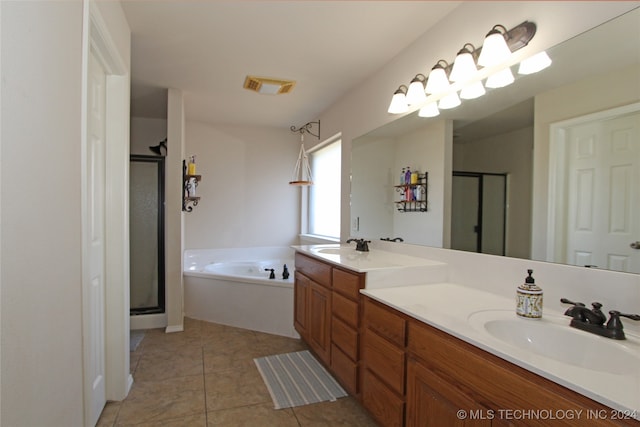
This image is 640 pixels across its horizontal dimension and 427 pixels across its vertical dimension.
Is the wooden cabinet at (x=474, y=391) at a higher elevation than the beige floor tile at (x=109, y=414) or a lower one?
higher

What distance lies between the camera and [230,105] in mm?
3691

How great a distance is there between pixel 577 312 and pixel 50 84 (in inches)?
75.7

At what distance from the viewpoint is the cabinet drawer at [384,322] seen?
150 cm

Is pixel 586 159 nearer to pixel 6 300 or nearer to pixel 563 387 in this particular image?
pixel 563 387

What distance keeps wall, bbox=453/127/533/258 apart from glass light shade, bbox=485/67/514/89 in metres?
0.25

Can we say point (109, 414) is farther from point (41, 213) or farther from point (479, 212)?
point (479, 212)

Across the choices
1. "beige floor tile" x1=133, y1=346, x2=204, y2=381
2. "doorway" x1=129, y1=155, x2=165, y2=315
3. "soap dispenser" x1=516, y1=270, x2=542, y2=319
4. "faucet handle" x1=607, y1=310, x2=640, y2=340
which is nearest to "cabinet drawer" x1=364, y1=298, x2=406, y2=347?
"soap dispenser" x1=516, y1=270, x2=542, y2=319

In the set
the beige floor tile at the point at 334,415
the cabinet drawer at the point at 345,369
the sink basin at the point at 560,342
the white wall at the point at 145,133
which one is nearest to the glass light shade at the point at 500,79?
the sink basin at the point at 560,342

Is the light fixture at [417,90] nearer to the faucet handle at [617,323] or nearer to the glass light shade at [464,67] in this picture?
the glass light shade at [464,67]

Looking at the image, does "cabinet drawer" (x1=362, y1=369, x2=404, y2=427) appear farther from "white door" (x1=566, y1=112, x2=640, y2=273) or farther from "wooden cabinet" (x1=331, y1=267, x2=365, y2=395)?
"white door" (x1=566, y1=112, x2=640, y2=273)

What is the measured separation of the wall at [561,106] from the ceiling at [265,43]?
2.83ft

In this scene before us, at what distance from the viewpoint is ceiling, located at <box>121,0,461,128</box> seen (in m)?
1.94

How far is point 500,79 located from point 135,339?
351 centimetres

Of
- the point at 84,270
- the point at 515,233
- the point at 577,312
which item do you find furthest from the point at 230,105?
the point at 577,312
